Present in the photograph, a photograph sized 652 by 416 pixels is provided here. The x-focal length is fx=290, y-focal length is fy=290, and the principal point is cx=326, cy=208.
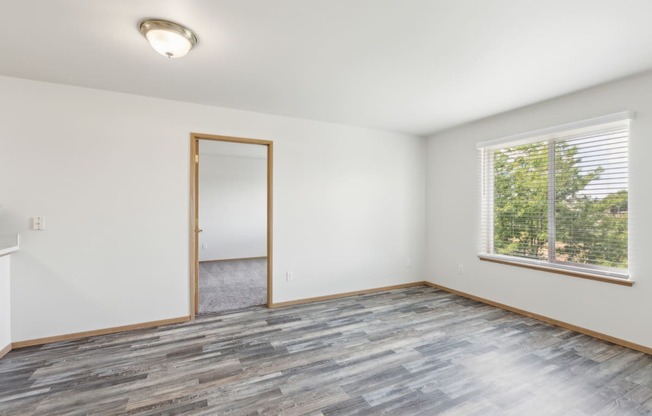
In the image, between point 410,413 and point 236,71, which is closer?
point 410,413

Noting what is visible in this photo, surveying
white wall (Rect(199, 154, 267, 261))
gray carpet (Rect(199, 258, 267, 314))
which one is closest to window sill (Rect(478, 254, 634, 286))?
gray carpet (Rect(199, 258, 267, 314))

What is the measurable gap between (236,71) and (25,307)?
9.54 feet

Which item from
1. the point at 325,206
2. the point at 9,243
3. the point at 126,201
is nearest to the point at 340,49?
the point at 325,206

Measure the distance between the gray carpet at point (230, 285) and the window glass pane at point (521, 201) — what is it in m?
3.35

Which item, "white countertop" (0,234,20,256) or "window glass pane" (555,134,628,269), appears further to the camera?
"window glass pane" (555,134,628,269)

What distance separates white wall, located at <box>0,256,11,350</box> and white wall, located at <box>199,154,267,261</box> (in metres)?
4.29

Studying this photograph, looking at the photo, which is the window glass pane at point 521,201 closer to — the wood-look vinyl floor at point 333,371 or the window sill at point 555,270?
the window sill at point 555,270

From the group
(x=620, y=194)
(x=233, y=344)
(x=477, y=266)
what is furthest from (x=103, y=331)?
(x=620, y=194)

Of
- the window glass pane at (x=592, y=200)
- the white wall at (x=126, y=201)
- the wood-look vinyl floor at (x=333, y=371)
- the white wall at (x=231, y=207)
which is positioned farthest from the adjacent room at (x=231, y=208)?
the window glass pane at (x=592, y=200)

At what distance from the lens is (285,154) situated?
3822 mm

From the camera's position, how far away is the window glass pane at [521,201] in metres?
3.39

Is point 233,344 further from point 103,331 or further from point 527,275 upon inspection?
point 527,275

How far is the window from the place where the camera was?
279 cm

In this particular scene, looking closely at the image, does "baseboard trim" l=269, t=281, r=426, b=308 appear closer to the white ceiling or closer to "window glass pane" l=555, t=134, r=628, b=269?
"window glass pane" l=555, t=134, r=628, b=269
